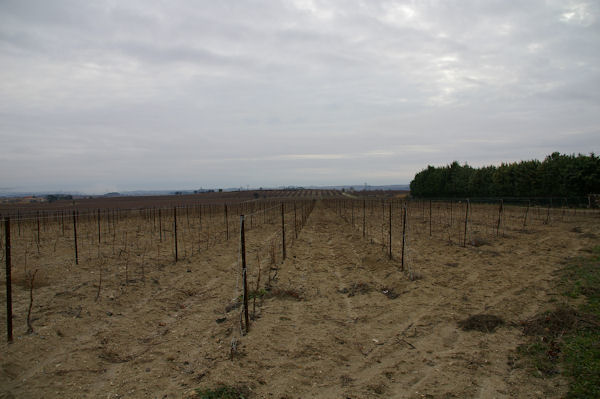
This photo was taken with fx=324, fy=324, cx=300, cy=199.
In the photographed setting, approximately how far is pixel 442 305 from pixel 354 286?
2.20 m

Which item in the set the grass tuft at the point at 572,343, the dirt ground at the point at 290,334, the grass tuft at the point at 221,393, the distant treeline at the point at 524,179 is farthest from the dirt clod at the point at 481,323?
the distant treeline at the point at 524,179

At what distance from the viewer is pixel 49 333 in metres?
5.52

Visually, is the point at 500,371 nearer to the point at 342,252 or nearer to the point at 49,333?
the point at 49,333

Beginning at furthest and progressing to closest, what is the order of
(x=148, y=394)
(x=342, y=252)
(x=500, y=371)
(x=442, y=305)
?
(x=342, y=252)
(x=442, y=305)
(x=500, y=371)
(x=148, y=394)

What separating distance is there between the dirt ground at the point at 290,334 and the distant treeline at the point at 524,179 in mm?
25852

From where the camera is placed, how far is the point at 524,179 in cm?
3738

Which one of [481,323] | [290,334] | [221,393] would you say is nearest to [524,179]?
[481,323]

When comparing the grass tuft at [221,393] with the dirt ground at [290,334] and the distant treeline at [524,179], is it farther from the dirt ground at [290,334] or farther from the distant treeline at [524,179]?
the distant treeline at [524,179]

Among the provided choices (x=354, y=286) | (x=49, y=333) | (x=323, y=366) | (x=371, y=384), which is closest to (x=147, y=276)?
(x=49, y=333)

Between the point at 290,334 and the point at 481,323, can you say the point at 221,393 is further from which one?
the point at 481,323

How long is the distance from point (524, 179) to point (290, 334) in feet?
136

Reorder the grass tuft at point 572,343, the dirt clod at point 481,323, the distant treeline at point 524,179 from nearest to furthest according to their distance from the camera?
the grass tuft at point 572,343 < the dirt clod at point 481,323 < the distant treeline at point 524,179

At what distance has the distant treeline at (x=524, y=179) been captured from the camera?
2927 cm

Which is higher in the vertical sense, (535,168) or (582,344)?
(535,168)
